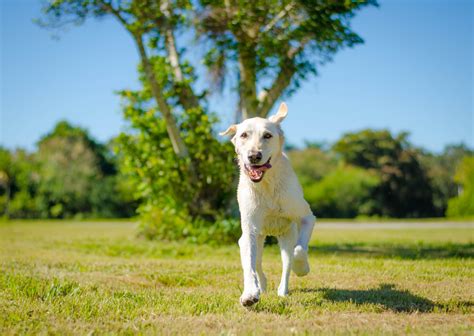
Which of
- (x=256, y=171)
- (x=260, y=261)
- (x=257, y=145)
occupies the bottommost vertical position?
(x=260, y=261)

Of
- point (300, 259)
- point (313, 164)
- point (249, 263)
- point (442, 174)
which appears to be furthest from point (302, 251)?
A: point (442, 174)

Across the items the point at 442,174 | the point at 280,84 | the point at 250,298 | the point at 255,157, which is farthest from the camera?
the point at 442,174

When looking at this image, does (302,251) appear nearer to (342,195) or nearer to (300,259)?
(300,259)

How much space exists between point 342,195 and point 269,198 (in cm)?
4041

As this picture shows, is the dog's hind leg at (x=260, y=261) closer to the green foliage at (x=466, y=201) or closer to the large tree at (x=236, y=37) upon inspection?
the large tree at (x=236, y=37)

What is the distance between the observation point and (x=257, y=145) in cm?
463

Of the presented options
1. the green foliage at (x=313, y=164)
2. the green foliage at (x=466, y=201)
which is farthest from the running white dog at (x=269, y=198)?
the green foliage at (x=313, y=164)

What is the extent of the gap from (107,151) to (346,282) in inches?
2422

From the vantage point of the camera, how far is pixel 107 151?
64.9 m

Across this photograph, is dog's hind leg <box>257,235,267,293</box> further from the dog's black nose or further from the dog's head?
the dog's black nose

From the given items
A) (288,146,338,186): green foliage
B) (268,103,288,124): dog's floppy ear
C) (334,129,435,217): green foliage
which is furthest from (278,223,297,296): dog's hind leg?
(288,146,338,186): green foliage

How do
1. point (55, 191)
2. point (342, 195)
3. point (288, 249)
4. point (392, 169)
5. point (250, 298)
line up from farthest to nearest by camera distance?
1. point (392, 169)
2. point (342, 195)
3. point (55, 191)
4. point (288, 249)
5. point (250, 298)

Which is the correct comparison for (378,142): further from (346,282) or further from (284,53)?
(346,282)

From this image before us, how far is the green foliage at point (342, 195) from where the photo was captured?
4362cm
